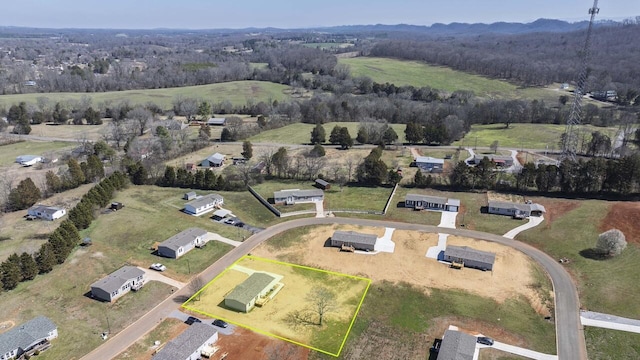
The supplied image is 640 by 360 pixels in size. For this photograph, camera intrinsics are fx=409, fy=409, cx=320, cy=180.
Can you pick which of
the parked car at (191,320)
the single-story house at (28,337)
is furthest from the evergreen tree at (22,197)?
the parked car at (191,320)

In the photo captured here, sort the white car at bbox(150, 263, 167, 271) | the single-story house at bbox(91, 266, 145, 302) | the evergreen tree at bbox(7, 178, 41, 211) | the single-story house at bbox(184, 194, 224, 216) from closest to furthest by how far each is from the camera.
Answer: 1. the single-story house at bbox(91, 266, 145, 302)
2. the white car at bbox(150, 263, 167, 271)
3. the single-story house at bbox(184, 194, 224, 216)
4. the evergreen tree at bbox(7, 178, 41, 211)

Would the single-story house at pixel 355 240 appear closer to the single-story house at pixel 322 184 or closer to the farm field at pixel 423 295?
the farm field at pixel 423 295

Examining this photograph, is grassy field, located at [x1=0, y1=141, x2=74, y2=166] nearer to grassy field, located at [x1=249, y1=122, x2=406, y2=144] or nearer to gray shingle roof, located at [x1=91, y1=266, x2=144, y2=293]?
grassy field, located at [x1=249, y1=122, x2=406, y2=144]

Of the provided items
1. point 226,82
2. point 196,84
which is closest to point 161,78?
point 196,84

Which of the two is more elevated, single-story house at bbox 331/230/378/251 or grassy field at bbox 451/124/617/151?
grassy field at bbox 451/124/617/151

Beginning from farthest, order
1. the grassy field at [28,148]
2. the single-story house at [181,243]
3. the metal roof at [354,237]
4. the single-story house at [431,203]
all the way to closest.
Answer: the grassy field at [28,148]
the single-story house at [431,203]
the metal roof at [354,237]
the single-story house at [181,243]

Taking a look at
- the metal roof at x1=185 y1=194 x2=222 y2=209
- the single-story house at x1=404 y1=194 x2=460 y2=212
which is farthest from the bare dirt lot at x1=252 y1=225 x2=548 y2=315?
the metal roof at x1=185 y1=194 x2=222 y2=209

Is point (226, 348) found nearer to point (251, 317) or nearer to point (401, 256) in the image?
point (251, 317)
